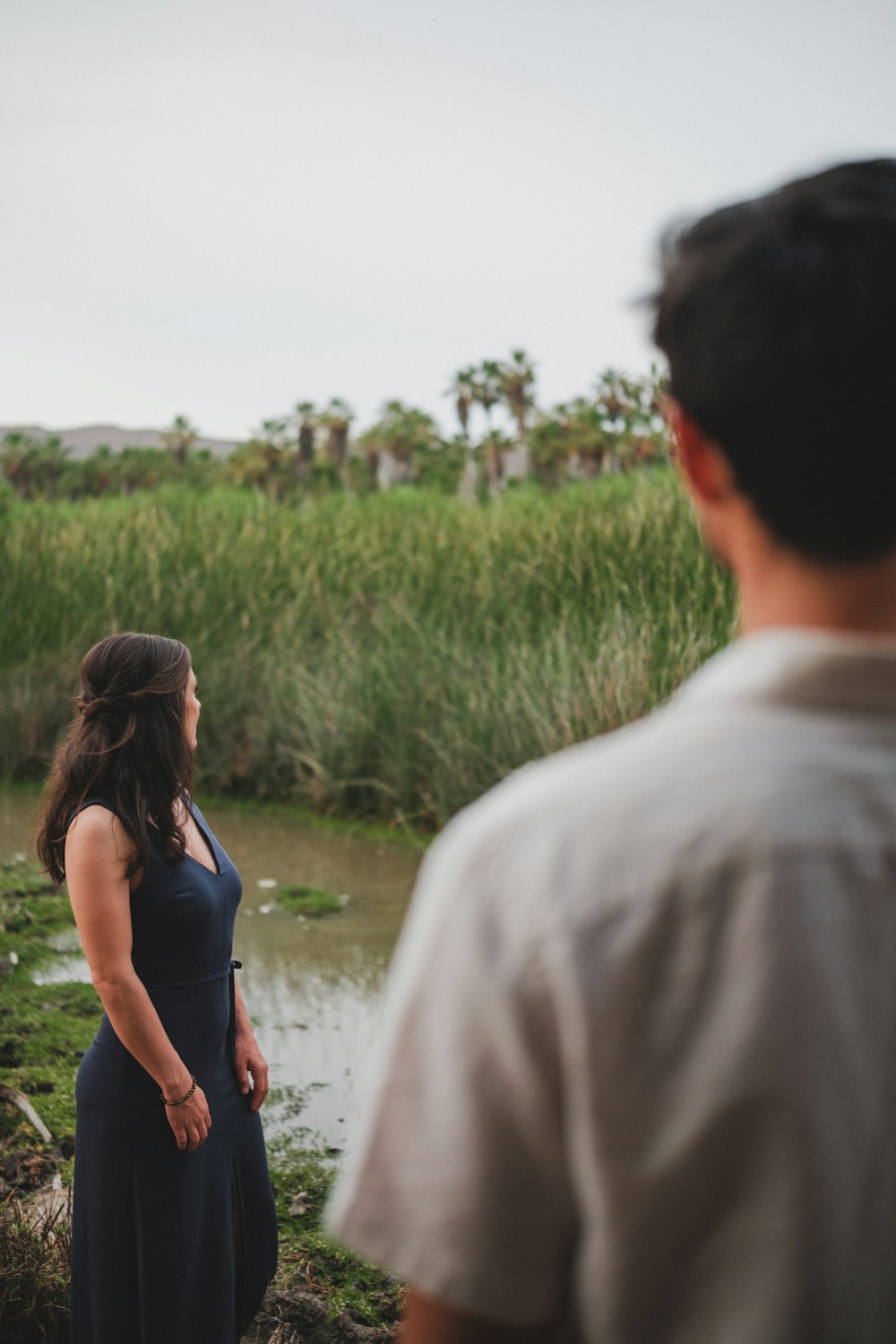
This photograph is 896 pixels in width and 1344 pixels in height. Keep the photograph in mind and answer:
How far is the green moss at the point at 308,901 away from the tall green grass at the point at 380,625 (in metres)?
1.60

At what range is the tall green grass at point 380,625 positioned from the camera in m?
9.00

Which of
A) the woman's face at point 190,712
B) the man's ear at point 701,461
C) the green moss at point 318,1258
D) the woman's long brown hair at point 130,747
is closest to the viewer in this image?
the man's ear at point 701,461

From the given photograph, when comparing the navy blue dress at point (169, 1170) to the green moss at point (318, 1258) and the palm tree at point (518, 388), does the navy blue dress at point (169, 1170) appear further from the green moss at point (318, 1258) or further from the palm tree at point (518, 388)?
the palm tree at point (518, 388)

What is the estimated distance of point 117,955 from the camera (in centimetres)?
252

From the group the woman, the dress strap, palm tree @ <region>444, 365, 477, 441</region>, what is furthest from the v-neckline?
palm tree @ <region>444, 365, 477, 441</region>

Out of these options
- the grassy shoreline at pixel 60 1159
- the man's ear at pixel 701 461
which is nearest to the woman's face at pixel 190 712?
the grassy shoreline at pixel 60 1159

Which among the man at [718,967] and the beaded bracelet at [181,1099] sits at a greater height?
the man at [718,967]

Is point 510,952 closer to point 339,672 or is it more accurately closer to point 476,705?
Answer: point 476,705

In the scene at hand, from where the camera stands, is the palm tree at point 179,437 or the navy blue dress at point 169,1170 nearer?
the navy blue dress at point 169,1170

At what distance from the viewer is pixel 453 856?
80 cm

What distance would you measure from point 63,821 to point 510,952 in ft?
7.19

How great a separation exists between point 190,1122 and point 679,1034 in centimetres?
208

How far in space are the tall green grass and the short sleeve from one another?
24.2 ft

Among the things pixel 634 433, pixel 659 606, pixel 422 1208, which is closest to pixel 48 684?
pixel 659 606
